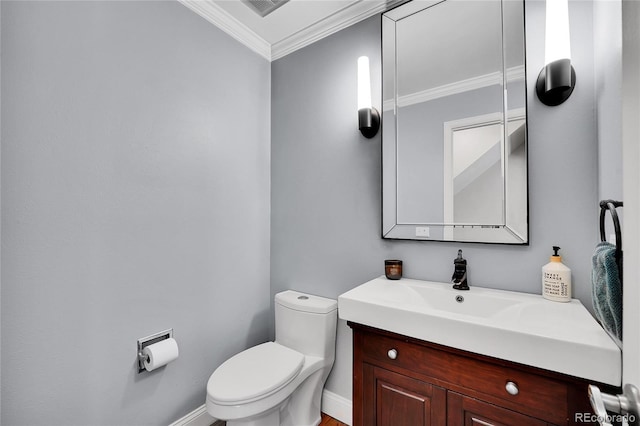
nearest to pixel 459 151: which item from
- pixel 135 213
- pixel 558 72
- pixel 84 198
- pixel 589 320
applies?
pixel 558 72

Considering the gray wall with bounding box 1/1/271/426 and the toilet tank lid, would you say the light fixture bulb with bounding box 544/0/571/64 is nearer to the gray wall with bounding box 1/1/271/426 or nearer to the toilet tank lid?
the toilet tank lid

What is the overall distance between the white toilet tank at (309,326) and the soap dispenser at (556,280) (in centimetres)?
101

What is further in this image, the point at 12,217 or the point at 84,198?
the point at 84,198

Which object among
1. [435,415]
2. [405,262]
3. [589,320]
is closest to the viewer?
[589,320]

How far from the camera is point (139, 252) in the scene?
4.38 feet

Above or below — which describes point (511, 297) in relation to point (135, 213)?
below

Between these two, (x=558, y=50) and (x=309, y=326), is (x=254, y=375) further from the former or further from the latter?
(x=558, y=50)

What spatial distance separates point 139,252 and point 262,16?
1542 millimetres

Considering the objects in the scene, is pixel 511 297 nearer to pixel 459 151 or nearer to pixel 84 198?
pixel 459 151

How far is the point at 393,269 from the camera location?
1440 millimetres

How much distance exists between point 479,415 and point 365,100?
1.48 meters

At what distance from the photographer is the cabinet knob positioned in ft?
2.76

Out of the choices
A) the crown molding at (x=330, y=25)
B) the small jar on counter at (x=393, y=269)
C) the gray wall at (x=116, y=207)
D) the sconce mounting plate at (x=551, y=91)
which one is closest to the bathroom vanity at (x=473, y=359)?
the small jar on counter at (x=393, y=269)

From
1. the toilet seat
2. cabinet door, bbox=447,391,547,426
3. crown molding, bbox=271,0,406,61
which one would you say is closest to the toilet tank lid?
the toilet seat
